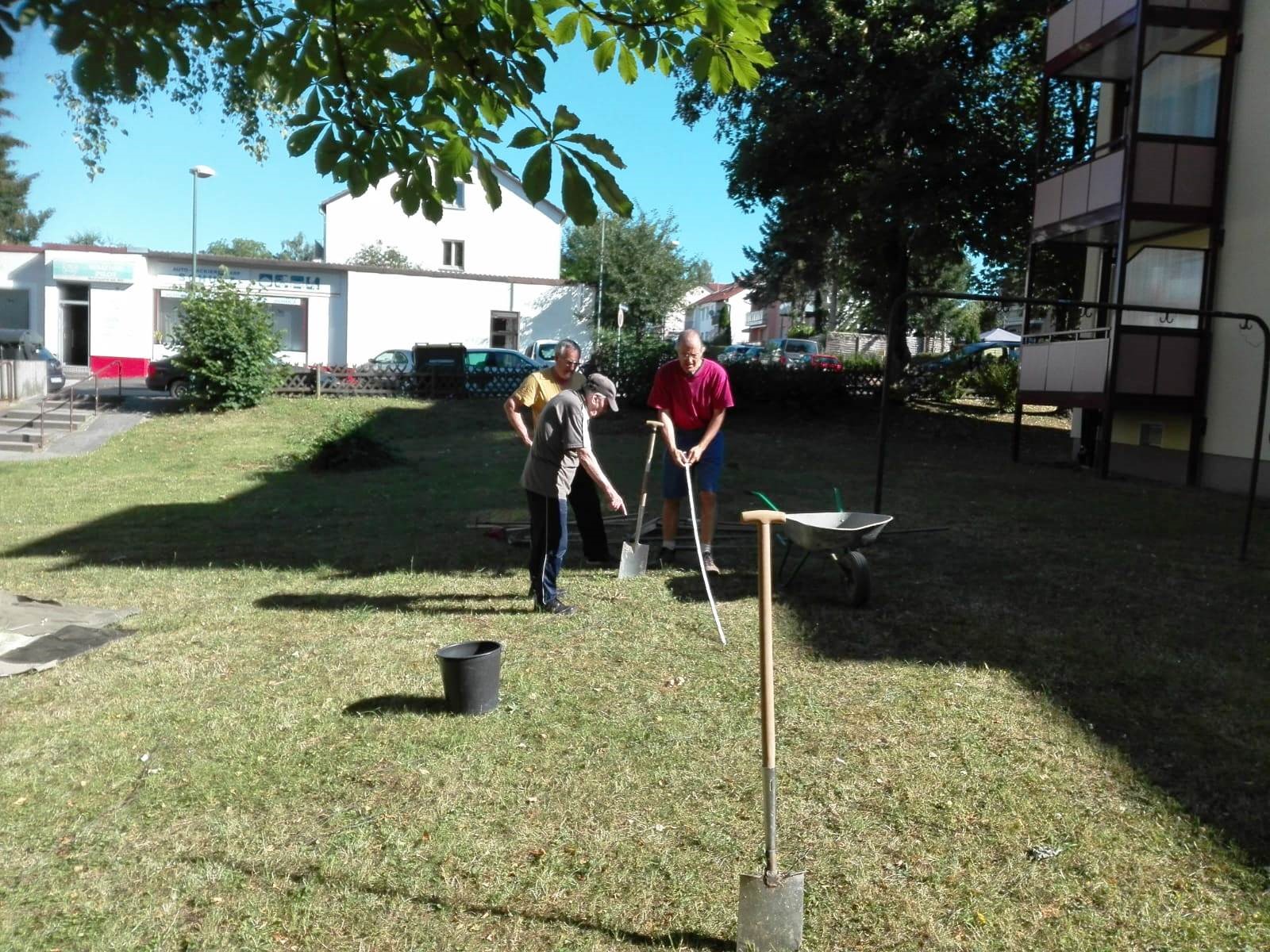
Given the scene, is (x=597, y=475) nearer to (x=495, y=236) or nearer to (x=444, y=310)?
(x=444, y=310)

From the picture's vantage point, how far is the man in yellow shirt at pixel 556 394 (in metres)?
7.52

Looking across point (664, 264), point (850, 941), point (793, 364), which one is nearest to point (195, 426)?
point (793, 364)

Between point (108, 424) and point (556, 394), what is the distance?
57.5 feet

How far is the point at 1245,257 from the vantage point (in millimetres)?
13844

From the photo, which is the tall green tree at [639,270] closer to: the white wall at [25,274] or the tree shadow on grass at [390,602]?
the white wall at [25,274]

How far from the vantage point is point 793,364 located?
22984 millimetres

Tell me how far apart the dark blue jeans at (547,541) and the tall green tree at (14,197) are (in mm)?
4018

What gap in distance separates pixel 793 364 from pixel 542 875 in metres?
20.1

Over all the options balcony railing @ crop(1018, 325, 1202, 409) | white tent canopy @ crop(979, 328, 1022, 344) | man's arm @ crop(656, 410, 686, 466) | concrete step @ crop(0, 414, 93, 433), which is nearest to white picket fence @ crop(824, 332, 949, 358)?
white tent canopy @ crop(979, 328, 1022, 344)

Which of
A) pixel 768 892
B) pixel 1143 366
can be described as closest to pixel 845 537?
pixel 768 892

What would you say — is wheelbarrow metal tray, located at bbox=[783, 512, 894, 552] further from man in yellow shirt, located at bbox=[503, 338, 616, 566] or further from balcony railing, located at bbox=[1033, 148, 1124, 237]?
balcony railing, located at bbox=[1033, 148, 1124, 237]

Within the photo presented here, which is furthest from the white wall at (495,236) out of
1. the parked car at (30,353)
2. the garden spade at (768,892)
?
the garden spade at (768,892)

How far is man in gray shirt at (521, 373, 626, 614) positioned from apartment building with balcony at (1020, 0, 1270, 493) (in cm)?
938

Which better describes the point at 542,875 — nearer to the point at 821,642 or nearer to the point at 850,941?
the point at 850,941
